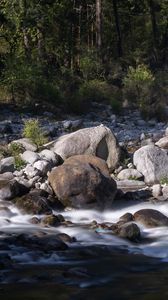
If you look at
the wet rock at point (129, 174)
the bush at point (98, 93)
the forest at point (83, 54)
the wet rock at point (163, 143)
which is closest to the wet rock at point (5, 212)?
the wet rock at point (129, 174)

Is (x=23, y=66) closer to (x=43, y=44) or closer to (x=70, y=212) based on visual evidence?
(x=43, y=44)

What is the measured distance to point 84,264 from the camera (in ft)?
30.8

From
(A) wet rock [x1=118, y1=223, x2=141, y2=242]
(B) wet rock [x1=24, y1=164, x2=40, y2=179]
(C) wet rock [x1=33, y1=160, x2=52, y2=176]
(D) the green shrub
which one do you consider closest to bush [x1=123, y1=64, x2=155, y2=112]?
(D) the green shrub

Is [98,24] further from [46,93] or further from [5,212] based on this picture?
[5,212]

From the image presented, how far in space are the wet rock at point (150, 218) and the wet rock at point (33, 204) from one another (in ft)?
5.69

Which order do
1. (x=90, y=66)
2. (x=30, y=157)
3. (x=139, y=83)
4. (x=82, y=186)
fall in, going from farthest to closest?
(x=90, y=66) < (x=139, y=83) < (x=30, y=157) < (x=82, y=186)

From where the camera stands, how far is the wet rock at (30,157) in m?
15.2

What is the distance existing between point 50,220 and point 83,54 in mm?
18915

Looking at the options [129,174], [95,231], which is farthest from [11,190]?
[129,174]

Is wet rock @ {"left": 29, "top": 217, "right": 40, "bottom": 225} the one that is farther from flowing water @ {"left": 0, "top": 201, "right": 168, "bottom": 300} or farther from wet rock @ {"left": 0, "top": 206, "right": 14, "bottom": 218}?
wet rock @ {"left": 0, "top": 206, "right": 14, "bottom": 218}

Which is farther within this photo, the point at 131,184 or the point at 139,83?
the point at 139,83

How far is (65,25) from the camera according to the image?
3198 centimetres

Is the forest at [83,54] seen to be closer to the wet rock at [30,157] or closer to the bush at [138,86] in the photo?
the bush at [138,86]

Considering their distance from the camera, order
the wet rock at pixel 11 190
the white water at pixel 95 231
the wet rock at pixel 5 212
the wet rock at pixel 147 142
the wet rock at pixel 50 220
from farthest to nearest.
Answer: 1. the wet rock at pixel 147 142
2. the wet rock at pixel 11 190
3. the wet rock at pixel 5 212
4. the wet rock at pixel 50 220
5. the white water at pixel 95 231
